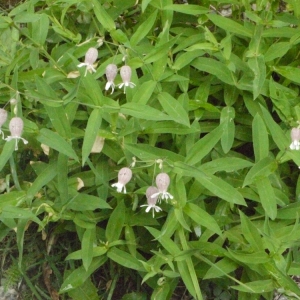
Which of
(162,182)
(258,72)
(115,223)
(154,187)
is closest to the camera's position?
(162,182)

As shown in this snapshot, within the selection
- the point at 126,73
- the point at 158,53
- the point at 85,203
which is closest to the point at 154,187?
the point at 85,203

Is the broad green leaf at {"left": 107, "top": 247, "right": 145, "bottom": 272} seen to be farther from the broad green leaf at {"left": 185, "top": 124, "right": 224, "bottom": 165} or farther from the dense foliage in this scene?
the broad green leaf at {"left": 185, "top": 124, "right": 224, "bottom": 165}

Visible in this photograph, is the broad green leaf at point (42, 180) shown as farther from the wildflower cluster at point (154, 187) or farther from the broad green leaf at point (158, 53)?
the broad green leaf at point (158, 53)

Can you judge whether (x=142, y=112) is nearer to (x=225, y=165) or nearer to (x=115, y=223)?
(x=225, y=165)

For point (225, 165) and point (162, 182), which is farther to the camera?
point (225, 165)

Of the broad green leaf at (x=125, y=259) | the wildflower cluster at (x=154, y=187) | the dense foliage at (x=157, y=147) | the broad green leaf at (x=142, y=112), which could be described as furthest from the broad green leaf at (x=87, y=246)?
the broad green leaf at (x=142, y=112)

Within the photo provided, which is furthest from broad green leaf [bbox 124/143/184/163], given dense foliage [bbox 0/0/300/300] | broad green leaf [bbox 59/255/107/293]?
broad green leaf [bbox 59/255/107/293]

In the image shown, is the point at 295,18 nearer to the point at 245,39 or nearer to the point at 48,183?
the point at 245,39

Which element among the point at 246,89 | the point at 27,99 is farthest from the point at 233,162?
the point at 27,99
